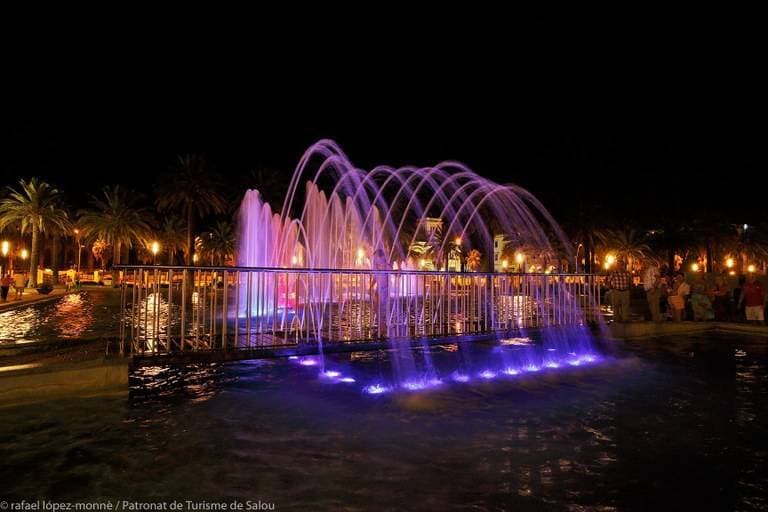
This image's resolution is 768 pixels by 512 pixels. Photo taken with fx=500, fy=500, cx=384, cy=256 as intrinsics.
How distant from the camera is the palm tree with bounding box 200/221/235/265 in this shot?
77125 mm

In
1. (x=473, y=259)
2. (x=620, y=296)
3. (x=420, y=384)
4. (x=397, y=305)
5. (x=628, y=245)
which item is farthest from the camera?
(x=473, y=259)

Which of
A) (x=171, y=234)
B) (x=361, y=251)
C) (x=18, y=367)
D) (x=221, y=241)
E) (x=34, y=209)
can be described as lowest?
(x=18, y=367)

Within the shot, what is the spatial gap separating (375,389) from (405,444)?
8.68 ft

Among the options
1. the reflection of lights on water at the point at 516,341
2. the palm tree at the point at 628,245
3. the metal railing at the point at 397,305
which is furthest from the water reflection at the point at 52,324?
the palm tree at the point at 628,245

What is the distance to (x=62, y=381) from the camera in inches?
289

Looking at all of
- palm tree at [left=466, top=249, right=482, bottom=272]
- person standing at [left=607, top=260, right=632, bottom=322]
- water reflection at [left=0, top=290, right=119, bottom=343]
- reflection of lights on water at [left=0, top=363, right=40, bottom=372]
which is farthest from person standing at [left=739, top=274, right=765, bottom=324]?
palm tree at [left=466, top=249, right=482, bottom=272]

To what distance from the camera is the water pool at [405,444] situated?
4.46 meters

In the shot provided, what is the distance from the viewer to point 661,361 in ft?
36.9

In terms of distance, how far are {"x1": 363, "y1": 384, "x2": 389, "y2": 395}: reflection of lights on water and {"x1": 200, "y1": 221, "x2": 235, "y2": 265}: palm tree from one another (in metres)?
71.5

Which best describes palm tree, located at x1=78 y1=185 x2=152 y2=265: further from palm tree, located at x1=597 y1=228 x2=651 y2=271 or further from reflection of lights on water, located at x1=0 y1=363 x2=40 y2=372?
palm tree, located at x1=597 y1=228 x2=651 y2=271

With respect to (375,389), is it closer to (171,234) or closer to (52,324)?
(52,324)

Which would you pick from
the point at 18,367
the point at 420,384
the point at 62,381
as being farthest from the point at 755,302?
the point at 18,367

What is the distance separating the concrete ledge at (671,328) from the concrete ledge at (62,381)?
1249 cm

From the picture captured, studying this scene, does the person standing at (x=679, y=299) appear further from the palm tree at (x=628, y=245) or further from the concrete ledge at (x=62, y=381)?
the palm tree at (x=628, y=245)
